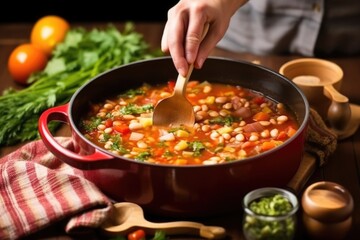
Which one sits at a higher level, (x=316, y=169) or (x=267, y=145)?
(x=267, y=145)

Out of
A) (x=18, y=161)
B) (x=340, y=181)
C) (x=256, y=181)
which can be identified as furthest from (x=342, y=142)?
(x=18, y=161)

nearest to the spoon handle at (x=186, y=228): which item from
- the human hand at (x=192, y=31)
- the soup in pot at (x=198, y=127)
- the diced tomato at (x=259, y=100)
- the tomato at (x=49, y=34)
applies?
the soup in pot at (x=198, y=127)

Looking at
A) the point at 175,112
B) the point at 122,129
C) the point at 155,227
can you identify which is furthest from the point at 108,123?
the point at 155,227

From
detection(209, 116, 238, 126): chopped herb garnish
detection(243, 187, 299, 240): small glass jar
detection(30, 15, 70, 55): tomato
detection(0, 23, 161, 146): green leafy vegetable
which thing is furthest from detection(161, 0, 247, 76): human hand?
detection(30, 15, 70, 55): tomato

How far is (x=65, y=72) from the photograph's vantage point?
335 centimetres

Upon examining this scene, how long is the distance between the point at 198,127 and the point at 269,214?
62 cm

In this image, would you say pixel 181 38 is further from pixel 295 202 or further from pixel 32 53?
pixel 32 53

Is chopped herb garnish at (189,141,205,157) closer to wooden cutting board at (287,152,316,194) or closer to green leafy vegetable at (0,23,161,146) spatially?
wooden cutting board at (287,152,316,194)

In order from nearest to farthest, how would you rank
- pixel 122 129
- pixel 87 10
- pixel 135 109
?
1. pixel 122 129
2. pixel 135 109
3. pixel 87 10

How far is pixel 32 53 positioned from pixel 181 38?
121 cm

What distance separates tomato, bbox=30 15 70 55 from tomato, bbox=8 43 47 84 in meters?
0.14

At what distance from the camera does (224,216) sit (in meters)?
2.30

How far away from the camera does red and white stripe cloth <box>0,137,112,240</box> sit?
2.21 m

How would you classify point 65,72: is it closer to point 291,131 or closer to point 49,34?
point 49,34
